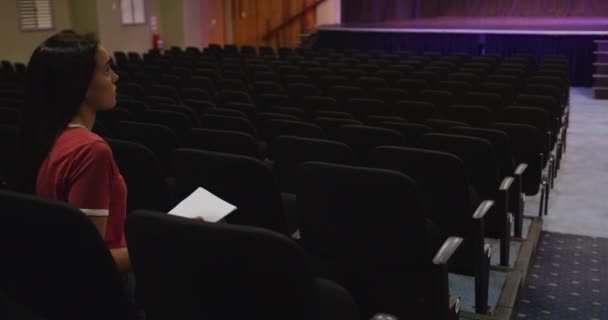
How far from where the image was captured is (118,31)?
1272 centimetres

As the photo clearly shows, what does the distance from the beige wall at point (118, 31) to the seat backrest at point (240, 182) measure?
33.6ft

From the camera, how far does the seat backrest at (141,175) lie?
8.38 ft

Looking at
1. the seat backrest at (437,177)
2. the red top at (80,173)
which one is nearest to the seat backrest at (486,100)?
the seat backrest at (437,177)

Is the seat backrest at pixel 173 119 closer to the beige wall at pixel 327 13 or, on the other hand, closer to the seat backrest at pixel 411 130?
the seat backrest at pixel 411 130

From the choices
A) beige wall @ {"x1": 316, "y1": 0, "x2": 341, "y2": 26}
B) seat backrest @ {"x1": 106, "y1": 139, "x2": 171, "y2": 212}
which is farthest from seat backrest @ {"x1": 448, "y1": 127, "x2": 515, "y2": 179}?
beige wall @ {"x1": 316, "y1": 0, "x2": 341, "y2": 26}

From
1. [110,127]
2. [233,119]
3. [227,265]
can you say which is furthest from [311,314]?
[110,127]

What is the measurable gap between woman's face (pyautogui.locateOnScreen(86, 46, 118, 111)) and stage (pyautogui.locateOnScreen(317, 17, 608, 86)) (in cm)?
1244

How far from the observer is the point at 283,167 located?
10.8ft

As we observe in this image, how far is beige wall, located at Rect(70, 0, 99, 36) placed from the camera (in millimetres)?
11852

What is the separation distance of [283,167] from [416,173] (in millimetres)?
879

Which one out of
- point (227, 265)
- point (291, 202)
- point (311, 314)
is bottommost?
point (291, 202)

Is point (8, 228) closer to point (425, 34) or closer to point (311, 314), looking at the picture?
point (311, 314)

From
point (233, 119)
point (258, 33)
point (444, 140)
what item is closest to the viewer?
point (444, 140)

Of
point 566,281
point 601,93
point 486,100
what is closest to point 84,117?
point 566,281
